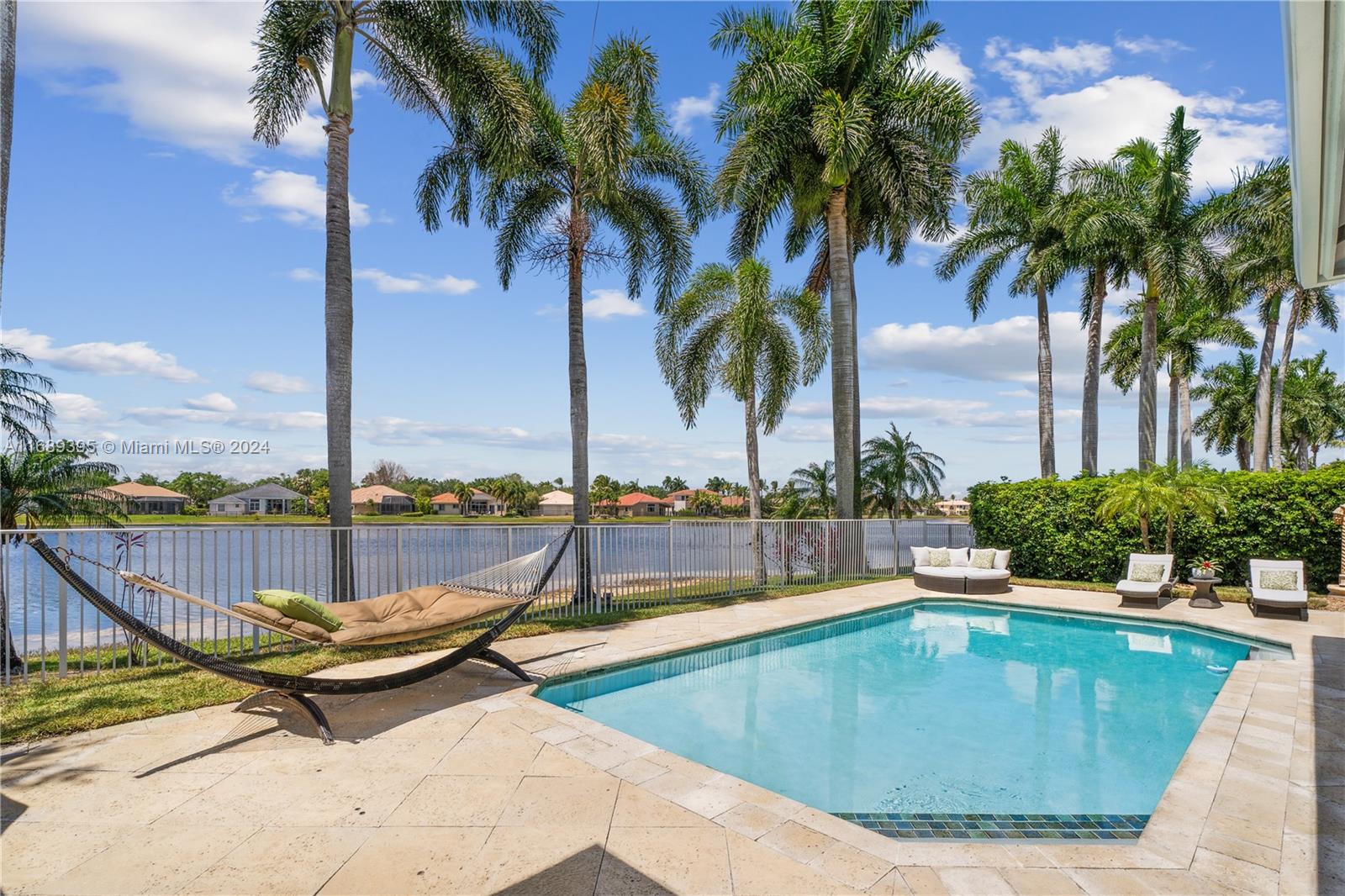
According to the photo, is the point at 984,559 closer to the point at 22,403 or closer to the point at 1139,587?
the point at 1139,587

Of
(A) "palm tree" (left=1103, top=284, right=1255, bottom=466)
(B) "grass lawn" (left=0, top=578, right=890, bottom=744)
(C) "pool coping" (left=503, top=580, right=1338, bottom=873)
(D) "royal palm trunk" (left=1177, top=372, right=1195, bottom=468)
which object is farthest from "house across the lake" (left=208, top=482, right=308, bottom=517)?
(D) "royal palm trunk" (left=1177, top=372, right=1195, bottom=468)

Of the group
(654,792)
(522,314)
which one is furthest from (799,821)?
(522,314)

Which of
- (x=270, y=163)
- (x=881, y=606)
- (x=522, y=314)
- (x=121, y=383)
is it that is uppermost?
(x=270, y=163)

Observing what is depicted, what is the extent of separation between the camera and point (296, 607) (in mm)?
4719

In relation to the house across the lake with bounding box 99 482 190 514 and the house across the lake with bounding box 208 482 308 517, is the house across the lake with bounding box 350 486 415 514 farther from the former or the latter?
the house across the lake with bounding box 99 482 190 514

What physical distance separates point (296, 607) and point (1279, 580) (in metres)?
12.8

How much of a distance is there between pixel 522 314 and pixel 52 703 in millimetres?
11809

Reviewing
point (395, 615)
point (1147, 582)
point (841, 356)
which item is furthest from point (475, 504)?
point (395, 615)

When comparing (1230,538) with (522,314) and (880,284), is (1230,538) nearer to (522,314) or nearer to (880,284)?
(880,284)

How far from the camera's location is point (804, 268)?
727 inches

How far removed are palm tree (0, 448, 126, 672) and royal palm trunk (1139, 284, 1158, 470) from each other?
77.5 feet

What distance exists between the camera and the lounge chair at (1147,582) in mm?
10383

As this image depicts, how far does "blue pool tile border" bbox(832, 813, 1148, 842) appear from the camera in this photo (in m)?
3.49

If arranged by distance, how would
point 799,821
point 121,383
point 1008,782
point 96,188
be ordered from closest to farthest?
point 799,821, point 1008,782, point 96,188, point 121,383
